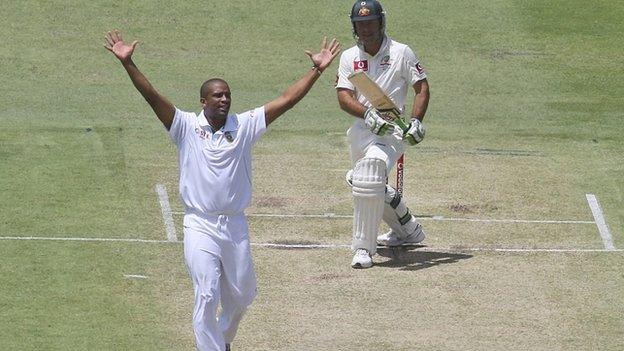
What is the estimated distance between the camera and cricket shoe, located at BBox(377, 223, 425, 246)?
47.5ft

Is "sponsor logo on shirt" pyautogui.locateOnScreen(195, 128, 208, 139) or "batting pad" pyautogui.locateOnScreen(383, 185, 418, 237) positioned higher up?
"sponsor logo on shirt" pyautogui.locateOnScreen(195, 128, 208, 139)

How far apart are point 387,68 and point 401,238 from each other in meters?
1.72

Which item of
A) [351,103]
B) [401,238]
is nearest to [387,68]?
[351,103]

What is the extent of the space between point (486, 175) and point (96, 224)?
15.3 feet

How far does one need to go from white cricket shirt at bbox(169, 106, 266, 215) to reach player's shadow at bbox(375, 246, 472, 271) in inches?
130

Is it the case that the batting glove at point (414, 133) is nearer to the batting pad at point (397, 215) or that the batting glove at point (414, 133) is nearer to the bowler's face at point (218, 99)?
the batting pad at point (397, 215)

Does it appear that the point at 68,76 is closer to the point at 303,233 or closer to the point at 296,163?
the point at 296,163

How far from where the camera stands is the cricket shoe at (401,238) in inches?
570

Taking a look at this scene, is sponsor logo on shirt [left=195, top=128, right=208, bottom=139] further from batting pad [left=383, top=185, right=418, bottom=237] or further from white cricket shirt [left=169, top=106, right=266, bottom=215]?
batting pad [left=383, top=185, right=418, bottom=237]

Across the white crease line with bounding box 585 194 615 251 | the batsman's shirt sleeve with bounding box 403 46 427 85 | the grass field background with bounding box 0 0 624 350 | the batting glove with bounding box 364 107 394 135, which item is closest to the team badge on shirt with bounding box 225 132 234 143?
the grass field background with bounding box 0 0 624 350

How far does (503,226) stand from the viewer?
49.7 ft

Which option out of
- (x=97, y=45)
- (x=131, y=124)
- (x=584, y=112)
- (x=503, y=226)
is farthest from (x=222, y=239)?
(x=97, y=45)

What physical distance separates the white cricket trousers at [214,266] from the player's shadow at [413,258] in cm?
322

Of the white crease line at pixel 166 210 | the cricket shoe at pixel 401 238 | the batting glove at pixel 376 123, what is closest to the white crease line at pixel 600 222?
the cricket shoe at pixel 401 238
